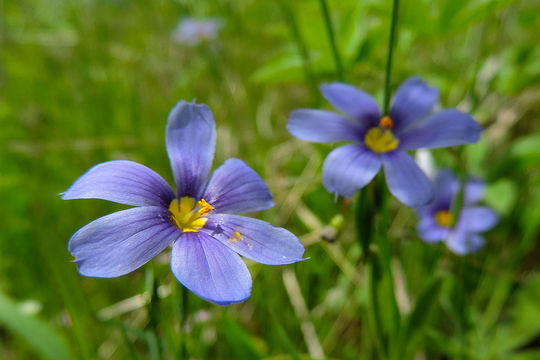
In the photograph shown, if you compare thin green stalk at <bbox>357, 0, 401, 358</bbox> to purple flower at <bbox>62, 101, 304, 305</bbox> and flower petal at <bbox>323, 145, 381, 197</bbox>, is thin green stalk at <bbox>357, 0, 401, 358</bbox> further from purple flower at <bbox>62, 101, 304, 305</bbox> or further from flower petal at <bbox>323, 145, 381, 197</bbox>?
purple flower at <bbox>62, 101, 304, 305</bbox>

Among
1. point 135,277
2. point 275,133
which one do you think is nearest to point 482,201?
point 275,133

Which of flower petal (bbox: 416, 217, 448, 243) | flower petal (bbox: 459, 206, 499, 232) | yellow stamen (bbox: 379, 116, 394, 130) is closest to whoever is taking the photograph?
yellow stamen (bbox: 379, 116, 394, 130)

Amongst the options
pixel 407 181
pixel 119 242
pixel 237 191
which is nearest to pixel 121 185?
pixel 119 242

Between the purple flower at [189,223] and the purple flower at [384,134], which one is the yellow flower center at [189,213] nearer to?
the purple flower at [189,223]

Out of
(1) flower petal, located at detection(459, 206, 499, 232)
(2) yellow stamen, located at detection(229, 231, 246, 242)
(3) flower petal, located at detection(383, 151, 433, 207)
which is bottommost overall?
(1) flower petal, located at detection(459, 206, 499, 232)

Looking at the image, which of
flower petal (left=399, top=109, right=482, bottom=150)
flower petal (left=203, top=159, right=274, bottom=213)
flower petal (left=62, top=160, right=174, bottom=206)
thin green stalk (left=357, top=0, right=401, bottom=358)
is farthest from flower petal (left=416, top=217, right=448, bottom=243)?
flower petal (left=62, top=160, right=174, bottom=206)

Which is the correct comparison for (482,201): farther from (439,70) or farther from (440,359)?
(439,70)
